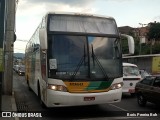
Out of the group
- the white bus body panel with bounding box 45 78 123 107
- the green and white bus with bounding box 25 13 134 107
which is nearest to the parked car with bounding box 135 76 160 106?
the green and white bus with bounding box 25 13 134 107

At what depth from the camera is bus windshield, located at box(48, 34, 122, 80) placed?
1102cm

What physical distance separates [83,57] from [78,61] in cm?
22

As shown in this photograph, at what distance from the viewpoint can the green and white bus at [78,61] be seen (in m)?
10.9

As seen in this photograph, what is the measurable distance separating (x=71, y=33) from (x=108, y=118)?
3.05 meters

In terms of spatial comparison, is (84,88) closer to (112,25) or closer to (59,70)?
(59,70)

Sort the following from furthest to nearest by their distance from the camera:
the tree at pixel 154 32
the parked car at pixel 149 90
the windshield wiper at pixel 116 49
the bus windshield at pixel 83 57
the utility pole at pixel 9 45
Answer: the tree at pixel 154 32 → the utility pole at pixel 9 45 → the parked car at pixel 149 90 → the windshield wiper at pixel 116 49 → the bus windshield at pixel 83 57

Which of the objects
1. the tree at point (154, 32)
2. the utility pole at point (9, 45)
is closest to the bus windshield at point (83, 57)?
the utility pole at point (9, 45)

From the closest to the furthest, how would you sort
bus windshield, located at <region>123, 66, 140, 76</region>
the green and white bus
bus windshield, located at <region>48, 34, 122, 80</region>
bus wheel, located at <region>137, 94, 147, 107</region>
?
the green and white bus → bus windshield, located at <region>48, 34, 122, 80</region> → bus wheel, located at <region>137, 94, 147, 107</region> → bus windshield, located at <region>123, 66, 140, 76</region>

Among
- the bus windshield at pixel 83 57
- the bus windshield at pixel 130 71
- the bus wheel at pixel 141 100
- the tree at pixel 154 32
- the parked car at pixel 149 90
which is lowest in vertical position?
the bus wheel at pixel 141 100

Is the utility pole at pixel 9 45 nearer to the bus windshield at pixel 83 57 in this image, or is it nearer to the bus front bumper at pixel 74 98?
the bus windshield at pixel 83 57

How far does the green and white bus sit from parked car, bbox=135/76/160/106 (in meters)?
2.12

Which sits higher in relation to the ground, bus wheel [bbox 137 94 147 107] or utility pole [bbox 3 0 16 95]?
utility pole [bbox 3 0 16 95]

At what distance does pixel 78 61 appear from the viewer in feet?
36.6

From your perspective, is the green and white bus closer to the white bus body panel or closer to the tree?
the white bus body panel
